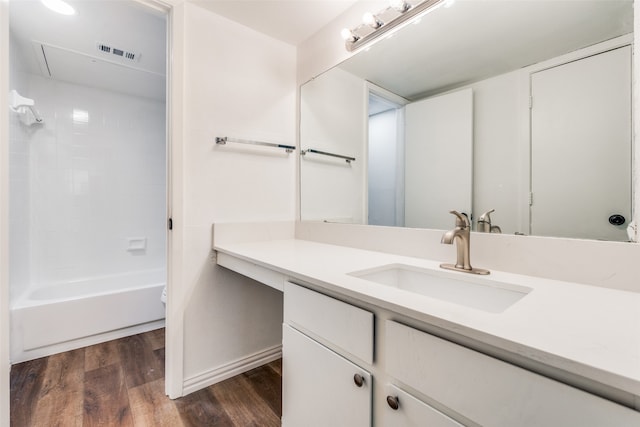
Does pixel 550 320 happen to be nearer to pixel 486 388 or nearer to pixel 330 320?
pixel 486 388

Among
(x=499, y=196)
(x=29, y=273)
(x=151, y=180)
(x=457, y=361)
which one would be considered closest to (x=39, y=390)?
(x=29, y=273)

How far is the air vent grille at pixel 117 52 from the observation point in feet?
6.22

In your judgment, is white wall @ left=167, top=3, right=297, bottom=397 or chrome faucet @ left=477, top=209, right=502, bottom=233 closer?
chrome faucet @ left=477, top=209, right=502, bottom=233

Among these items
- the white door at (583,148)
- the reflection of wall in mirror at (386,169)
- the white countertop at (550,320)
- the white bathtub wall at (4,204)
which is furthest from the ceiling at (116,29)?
the white countertop at (550,320)

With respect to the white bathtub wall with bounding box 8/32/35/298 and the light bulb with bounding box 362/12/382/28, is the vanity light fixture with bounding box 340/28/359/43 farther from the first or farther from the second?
the white bathtub wall with bounding box 8/32/35/298

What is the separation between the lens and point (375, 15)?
1373mm

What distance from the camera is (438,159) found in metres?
1.28

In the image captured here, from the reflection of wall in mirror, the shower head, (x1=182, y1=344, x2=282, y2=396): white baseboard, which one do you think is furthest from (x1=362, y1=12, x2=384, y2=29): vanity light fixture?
the shower head

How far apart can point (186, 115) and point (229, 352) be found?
1.36 m

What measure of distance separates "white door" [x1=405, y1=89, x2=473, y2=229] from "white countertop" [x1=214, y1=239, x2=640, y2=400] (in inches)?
14.1

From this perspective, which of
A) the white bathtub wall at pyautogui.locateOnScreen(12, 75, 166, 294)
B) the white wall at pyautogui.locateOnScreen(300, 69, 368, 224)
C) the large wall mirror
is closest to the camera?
the large wall mirror

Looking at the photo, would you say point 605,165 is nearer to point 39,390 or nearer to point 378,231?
point 378,231

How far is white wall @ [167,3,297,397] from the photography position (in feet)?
4.88

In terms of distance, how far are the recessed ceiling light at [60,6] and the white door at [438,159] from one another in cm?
186
